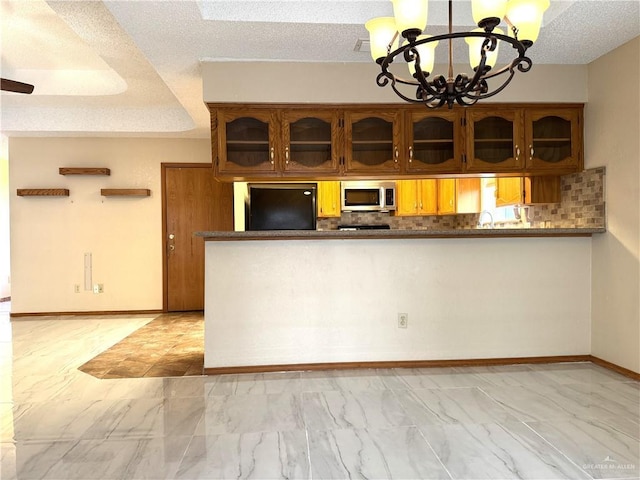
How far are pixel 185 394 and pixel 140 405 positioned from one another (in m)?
0.28

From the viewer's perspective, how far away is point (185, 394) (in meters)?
2.84

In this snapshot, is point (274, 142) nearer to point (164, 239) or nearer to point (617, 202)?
point (617, 202)

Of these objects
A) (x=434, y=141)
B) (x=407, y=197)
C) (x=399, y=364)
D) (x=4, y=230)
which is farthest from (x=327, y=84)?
(x=4, y=230)

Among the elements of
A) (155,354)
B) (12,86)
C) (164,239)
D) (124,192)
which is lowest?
(155,354)

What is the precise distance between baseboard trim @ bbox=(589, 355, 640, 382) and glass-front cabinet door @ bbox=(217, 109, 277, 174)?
9.49ft

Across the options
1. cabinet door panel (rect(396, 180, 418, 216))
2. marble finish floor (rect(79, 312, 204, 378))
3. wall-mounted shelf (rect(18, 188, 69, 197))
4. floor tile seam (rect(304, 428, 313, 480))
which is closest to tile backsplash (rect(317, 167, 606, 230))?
cabinet door panel (rect(396, 180, 418, 216))

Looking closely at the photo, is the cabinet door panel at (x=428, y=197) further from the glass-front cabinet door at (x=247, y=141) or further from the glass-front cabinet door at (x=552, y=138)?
the glass-front cabinet door at (x=247, y=141)

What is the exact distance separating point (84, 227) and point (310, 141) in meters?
3.82

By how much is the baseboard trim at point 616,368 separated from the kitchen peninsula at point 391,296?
123 mm

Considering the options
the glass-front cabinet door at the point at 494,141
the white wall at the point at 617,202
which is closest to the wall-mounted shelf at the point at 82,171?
the glass-front cabinet door at the point at 494,141

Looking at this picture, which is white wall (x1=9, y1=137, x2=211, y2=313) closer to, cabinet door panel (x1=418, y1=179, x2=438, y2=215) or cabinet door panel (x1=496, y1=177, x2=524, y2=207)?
cabinet door panel (x1=418, y1=179, x2=438, y2=215)

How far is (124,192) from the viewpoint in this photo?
5.72 metres

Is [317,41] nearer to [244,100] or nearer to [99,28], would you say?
[244,100]

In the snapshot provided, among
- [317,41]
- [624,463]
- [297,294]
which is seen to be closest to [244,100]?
[317,41]
